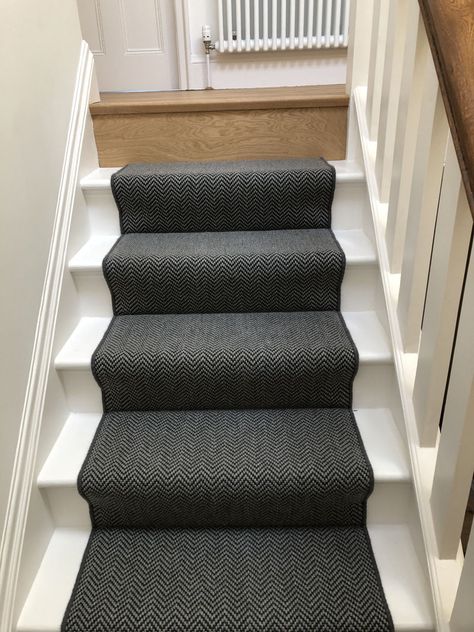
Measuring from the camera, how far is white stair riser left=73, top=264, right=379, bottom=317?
5.14 feet

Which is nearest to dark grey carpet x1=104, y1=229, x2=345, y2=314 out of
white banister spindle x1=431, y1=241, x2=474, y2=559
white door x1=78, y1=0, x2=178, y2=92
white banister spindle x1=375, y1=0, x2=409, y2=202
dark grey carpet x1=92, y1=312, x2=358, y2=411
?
dark grey carpet x1=92, y1=312, x2=358, y2=411

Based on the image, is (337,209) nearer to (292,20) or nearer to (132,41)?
(292,20)

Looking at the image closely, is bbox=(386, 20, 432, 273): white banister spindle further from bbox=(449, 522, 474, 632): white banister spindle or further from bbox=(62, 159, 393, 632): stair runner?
bbox=(449, 522, 474, 632): white banister spindle

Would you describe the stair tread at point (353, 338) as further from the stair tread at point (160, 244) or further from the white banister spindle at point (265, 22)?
the white banister spindle at point (265, 22)

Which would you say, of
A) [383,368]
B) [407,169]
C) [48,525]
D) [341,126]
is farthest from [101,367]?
[341,126]

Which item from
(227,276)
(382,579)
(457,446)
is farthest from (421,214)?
(382,579)

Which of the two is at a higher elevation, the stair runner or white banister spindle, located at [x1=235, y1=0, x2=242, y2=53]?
white banister spindle, located at [x1=235, y1=0, x2=242, y2=53]

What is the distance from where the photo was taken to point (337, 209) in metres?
1.75

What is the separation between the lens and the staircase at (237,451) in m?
1.17

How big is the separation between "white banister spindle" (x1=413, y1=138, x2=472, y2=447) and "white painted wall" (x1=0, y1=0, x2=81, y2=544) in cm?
93

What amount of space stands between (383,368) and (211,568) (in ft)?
2.17

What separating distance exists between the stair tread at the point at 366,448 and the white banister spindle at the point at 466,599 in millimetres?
311

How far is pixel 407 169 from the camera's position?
1285 millimetres

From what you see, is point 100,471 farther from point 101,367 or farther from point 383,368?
point 383,368
